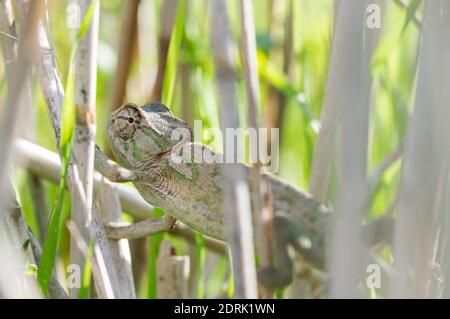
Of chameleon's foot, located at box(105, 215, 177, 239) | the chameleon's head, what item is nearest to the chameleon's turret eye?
the chameleon's head

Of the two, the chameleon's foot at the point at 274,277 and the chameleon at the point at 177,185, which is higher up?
the chameleon at the point at 177,185

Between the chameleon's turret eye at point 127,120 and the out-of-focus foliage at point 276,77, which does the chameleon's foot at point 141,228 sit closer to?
the chameleon's turret eye at point 127,120

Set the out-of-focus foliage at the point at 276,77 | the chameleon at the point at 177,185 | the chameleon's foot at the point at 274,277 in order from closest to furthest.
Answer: the chameleon's foot at the point at 274,277, the chameleon at the point at 177,185, the out-of-focus foliage at the point at 276,77

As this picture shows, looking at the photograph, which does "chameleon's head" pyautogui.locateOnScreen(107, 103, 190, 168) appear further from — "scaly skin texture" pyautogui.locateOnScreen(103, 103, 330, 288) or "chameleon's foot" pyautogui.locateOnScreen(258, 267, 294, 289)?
"chameleon's foot" pyautogui.locateOnScreen(258, 267, 294, 289)

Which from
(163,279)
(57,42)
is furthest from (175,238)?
(57,42)

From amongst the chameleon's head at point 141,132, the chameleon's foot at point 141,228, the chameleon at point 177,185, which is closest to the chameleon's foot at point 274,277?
the chameleon at point 177,185

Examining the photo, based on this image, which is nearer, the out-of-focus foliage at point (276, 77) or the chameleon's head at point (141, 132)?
the chameleon's head at point (141, 132)

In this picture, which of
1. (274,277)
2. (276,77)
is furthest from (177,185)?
(276,77)
